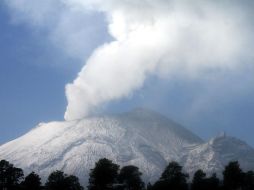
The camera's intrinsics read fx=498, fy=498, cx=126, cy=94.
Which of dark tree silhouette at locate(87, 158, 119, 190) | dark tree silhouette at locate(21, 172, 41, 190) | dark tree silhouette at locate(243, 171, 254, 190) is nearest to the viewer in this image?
dark tree silhouette at locate(21, 172, 41, 190)

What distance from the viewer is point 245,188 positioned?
12219cm

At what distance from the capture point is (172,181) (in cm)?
11262

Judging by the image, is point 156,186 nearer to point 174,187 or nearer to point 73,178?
point 174,187

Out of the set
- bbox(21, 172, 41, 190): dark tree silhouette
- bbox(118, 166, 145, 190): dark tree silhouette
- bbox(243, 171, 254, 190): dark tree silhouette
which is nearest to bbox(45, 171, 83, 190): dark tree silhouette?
bbox(21, 172, 41, 190): dark tree silhouette

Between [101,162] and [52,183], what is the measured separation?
39.1 feet

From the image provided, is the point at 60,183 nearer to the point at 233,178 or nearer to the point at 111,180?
the point at 111,180

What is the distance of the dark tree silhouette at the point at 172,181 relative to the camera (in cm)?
11081

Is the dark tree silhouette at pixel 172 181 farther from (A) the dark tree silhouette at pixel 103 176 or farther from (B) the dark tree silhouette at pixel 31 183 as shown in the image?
(B) the dark tree silhouette at pixel 31 183

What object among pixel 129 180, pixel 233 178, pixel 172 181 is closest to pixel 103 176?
pixel 129 180

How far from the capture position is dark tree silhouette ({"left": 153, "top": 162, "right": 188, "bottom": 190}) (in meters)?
111

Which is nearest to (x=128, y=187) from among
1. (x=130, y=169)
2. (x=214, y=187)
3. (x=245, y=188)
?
(x=130, y=169)

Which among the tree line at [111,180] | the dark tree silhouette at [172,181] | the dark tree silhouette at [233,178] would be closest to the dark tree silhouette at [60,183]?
the tree line at [111,180]

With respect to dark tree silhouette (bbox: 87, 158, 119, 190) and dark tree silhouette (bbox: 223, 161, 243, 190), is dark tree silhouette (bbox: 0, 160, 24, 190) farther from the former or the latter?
dark tree silhouette (bbox: 223, 161, 243, 190)

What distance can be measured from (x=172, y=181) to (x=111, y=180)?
1387 centimetres
